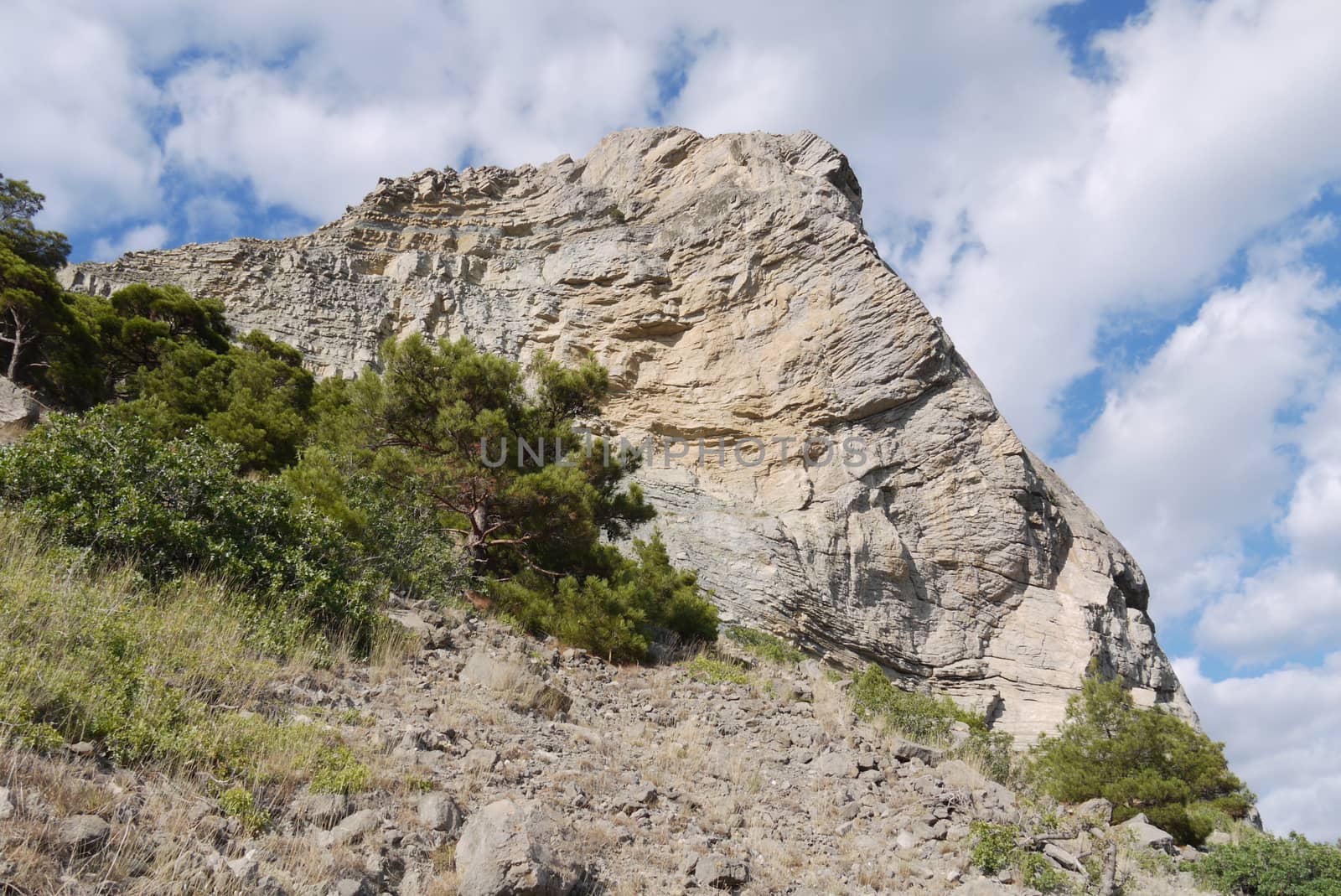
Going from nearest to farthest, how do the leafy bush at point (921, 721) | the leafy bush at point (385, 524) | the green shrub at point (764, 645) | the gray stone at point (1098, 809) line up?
the leafy bush at point (385, 524)
the leafy bush at point (921, 721)
the gray stone at point (1098, 809)
the green shrub at point (764, 645)

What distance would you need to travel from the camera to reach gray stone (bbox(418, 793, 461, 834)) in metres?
3.98

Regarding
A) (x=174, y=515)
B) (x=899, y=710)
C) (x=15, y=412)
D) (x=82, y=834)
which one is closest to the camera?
(x=82, y=834)

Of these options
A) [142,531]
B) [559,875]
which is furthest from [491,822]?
[142,531]

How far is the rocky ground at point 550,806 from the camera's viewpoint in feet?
10.1

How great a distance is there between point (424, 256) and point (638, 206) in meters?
8.76

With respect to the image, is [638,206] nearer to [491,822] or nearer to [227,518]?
[227,518]

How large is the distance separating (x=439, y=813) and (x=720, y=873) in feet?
5.06

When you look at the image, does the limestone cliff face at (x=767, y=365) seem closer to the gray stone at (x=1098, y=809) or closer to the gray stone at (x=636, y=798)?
the gray stone at (x=1098, y=809)

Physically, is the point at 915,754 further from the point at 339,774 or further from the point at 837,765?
the point at 339,774

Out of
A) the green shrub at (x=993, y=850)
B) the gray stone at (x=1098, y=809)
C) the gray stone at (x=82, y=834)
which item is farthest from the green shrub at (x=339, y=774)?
the gray stone at (x=1098, y=809)

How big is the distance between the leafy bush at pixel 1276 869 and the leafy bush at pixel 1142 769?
314 centimetres

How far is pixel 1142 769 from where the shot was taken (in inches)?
426

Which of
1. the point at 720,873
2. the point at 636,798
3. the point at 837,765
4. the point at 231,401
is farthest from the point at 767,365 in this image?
the point at 720,873

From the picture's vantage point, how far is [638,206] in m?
32.0
